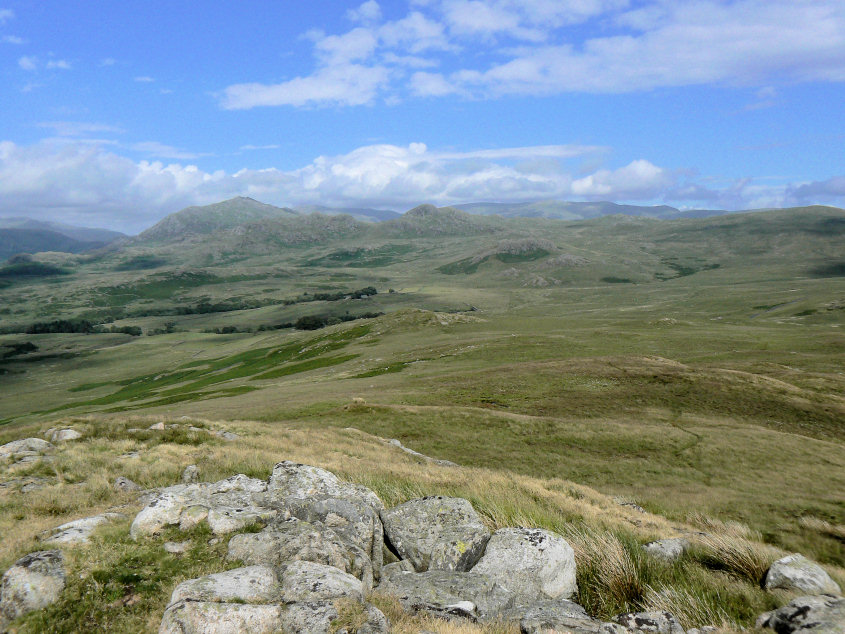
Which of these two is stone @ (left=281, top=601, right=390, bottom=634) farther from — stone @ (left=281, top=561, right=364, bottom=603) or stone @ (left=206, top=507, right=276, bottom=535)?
stone @ (left=206, top=507, right=276, bottom=535)

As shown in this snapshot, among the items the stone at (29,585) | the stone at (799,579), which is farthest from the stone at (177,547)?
the stone at (799,579)

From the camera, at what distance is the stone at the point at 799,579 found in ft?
31.2

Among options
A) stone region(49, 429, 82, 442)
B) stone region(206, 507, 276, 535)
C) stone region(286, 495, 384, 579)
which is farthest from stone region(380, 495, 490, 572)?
stone region(49, 429, 82, 442)

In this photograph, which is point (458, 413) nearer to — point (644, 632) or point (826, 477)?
point (826, 477)

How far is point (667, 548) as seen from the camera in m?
12.4

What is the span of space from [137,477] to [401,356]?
269ft

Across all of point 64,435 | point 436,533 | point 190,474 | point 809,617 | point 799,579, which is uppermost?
point 809,617

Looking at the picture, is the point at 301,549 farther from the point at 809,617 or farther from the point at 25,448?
the point at 25,448

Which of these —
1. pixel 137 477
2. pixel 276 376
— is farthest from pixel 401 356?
pixel 137 477

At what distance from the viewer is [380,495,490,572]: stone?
11.6 metres

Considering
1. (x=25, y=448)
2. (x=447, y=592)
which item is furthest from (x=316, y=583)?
(x=25, y=448)

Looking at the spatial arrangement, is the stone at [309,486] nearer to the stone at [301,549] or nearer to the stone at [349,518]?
the stone at [349,518]

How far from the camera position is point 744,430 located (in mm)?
39500

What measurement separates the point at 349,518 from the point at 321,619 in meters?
4.37
